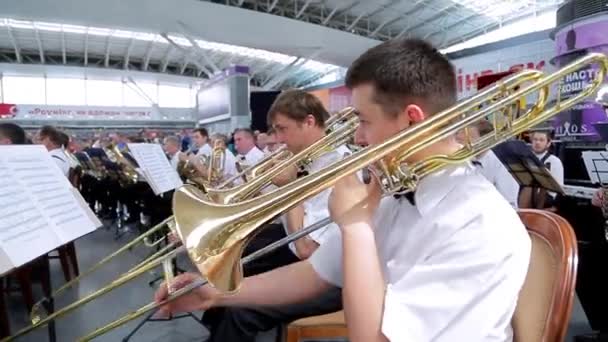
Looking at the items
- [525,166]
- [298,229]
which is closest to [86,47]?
[525,166]

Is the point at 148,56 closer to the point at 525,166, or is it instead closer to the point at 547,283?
the point at 525,166

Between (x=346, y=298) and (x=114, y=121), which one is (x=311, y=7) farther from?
(x=346, y=298)

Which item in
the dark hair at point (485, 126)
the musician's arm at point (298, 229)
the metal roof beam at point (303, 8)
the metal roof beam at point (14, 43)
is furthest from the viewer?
the metal roof beam at point (14, 43)

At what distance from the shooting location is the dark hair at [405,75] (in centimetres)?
97

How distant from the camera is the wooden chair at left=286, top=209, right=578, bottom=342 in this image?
3.04 feet

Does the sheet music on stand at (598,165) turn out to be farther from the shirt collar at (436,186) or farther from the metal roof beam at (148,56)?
the metal roof beam at (148,56)

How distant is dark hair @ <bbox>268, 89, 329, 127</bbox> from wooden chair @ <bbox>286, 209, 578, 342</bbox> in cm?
137

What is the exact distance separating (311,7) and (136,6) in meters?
5.62

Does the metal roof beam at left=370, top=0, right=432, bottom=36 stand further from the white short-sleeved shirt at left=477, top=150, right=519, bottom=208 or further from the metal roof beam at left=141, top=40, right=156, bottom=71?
the white short-sleeved shirt at left=477, top=150, right=519, bottom=208

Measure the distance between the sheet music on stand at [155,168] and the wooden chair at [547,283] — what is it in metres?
3.25

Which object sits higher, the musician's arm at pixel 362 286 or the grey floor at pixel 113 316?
the musician's arm at pixel 362 286

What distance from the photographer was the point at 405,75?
97 centimetres

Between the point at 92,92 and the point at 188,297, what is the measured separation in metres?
Answer: 20.5

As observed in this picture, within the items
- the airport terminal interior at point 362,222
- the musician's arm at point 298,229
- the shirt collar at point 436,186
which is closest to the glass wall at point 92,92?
the airport terminal interior at point 362,222
